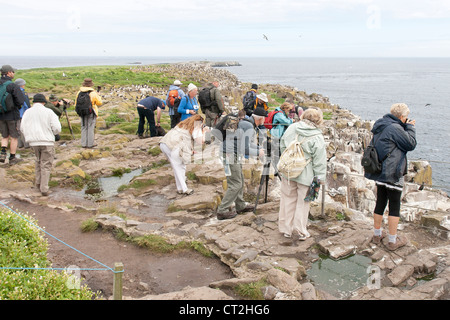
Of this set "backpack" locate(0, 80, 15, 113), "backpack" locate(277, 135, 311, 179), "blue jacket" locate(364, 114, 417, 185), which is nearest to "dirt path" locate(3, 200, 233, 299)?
"backpack" locate(277, 135, 311, 179)

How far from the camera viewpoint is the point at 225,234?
26.1ft

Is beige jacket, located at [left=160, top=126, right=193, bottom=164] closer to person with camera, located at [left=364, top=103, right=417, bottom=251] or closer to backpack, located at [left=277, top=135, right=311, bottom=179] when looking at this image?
backpack, located at [left=277, top=135, right=311, bottom=179]

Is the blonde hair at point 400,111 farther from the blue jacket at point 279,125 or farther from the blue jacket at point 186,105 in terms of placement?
the blue jacket at point 186,105

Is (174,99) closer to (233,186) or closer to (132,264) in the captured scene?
(233,186)

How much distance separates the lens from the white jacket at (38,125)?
976 cm

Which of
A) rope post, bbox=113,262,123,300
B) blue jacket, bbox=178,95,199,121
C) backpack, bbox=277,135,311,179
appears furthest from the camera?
blue jacket, bbox=178,95,199,121

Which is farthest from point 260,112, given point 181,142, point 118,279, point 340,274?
point 118,279

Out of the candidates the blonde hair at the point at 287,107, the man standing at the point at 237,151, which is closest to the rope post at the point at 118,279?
the man standing at the point at 237,151

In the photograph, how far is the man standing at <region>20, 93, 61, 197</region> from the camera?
9.77m

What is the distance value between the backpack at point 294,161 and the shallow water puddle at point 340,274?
1666 mm

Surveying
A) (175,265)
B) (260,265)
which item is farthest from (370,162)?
(175,265)

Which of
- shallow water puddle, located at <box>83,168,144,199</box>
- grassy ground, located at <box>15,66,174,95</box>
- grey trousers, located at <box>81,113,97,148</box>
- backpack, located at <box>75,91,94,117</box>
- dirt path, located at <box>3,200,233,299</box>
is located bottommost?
dirt path, located at <box>3,200,233,299</box>
